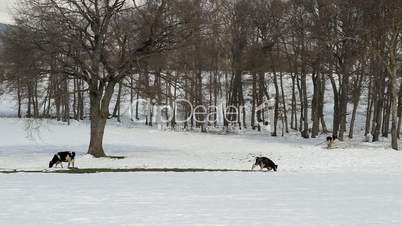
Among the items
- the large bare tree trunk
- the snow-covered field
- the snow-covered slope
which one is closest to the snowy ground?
the snow-covered field

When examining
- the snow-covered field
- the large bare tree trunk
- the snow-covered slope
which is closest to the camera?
the snow-covered field

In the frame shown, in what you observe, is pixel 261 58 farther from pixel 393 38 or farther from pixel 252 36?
pixel 393 38

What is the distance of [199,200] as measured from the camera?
12711mm

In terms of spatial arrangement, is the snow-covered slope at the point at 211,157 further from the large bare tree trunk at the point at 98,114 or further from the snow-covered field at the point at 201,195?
the large bare tree trunk at the point at 98,114

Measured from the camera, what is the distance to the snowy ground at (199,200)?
9914 millimetres

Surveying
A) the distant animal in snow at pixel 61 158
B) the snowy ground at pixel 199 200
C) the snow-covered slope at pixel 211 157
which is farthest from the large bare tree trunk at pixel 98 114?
the snowy ground at pixel 199 200

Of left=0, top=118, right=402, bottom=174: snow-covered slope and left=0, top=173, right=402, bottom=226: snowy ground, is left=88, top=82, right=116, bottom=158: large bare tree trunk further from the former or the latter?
left=0, top=173, right=402, bottom=226: snowy ground

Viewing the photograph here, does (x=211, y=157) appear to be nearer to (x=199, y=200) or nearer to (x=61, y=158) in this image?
(x=61, y=158)

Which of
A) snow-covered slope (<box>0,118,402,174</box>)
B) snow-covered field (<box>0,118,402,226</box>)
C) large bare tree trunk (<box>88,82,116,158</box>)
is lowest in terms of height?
snow-covered slope (<box>0,118,402,174</box>)

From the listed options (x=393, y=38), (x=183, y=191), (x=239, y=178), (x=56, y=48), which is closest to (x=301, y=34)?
(x=393, y=38)

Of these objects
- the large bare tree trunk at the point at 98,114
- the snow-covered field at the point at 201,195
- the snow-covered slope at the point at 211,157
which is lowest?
the snow-covered slope at the point at 211,157

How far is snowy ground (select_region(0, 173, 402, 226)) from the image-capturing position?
9914 millimetres

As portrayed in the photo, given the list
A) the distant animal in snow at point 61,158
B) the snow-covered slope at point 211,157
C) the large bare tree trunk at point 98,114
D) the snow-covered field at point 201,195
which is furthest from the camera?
the large bare tree trunk at point 98,114

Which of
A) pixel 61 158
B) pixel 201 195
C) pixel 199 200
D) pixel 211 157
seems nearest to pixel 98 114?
pixel 61 158
